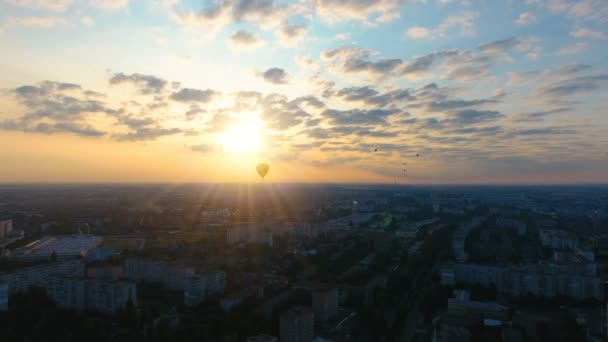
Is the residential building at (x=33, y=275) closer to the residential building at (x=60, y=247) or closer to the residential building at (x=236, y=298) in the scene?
the residential building at (x=60, y=247)

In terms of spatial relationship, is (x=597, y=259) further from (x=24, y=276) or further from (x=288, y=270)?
(x=24, y=276)

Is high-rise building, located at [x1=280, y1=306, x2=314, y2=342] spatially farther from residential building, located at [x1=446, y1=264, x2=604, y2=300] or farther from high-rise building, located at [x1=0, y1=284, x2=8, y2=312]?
Result: high-rise building, located at [x1=0, y1=284, x2=8, y2=312]

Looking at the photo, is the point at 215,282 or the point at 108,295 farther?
the point at 215,282

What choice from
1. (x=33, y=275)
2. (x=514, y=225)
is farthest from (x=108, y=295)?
(x=514, y=225)

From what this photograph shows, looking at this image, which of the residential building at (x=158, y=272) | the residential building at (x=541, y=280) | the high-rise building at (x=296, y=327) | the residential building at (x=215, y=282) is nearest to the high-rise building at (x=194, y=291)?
the residential building at (x=215, y=282)

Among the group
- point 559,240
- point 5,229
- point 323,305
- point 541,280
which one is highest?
point 5,229

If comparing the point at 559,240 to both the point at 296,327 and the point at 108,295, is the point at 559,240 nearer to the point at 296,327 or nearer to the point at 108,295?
the point at 296,327

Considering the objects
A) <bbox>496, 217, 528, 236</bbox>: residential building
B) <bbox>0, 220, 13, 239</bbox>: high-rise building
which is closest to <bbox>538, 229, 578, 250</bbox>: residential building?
<bbox>496, 217, 528, 236</bbox>: residential building
